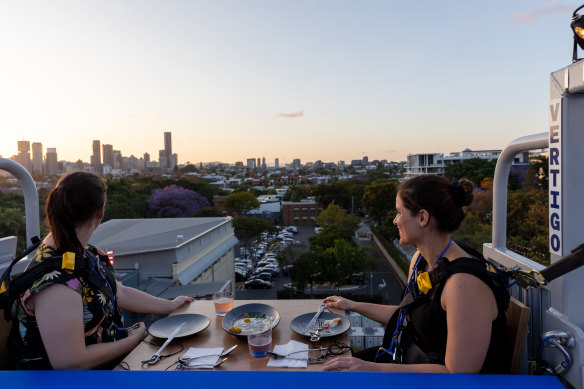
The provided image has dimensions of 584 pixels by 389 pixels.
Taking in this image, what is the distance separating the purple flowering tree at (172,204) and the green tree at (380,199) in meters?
13.1

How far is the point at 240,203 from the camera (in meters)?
33.9

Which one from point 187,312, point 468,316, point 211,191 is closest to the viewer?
point 468,316

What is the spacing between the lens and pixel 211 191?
3894 centimetres

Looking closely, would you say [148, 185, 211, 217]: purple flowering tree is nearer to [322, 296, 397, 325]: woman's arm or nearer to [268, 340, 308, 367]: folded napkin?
[322, 296, 397, 325]: woman's arm

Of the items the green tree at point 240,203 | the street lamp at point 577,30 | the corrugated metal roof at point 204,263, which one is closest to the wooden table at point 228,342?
the street lamp at point 577,30

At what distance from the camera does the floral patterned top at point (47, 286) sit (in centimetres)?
142

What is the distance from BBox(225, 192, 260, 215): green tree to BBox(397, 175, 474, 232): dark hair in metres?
32.5

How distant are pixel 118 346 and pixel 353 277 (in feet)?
64.3

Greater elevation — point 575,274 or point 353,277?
point 575,274

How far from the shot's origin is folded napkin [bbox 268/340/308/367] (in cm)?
147

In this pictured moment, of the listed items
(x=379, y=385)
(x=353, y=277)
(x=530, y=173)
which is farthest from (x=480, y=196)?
(x=379, y=385)

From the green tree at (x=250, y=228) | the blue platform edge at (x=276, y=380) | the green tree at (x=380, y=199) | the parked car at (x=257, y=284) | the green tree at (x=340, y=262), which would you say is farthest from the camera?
the green tree at (x=380, y=199)

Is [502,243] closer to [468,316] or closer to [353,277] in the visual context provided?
[468,316]

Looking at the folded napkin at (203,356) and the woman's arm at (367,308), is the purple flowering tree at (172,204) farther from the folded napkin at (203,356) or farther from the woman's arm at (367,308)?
the folded napkin at (203,356)
